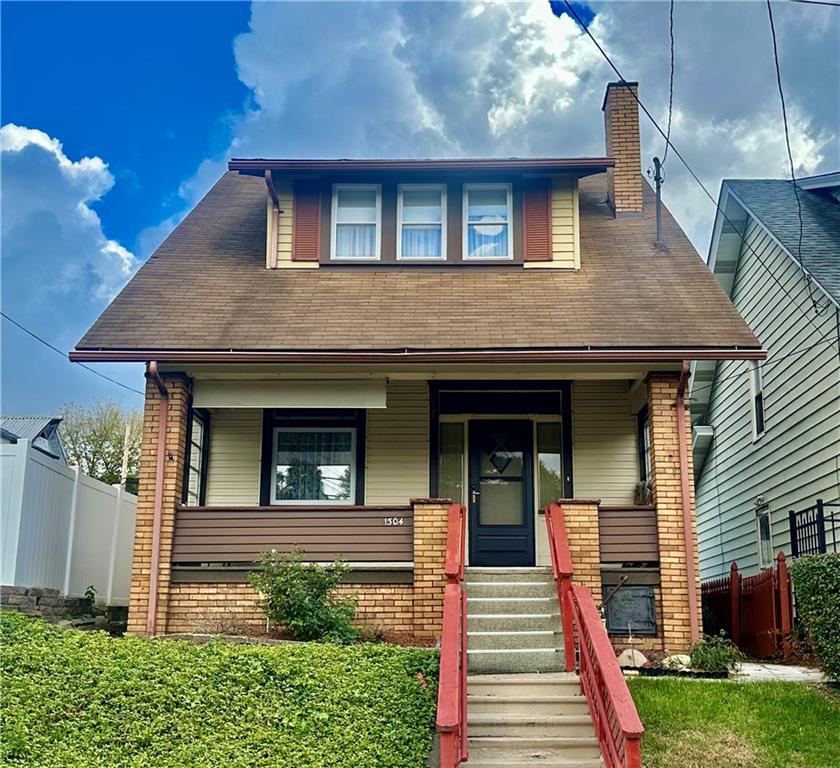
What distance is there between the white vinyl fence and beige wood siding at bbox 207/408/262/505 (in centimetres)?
155

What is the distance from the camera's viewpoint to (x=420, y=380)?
41.9 feet

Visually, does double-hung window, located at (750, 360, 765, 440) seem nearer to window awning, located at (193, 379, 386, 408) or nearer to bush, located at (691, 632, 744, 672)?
bush, located at (691, 632, 744, 672)

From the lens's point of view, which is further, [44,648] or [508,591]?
[508,591]

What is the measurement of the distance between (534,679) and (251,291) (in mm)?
6705

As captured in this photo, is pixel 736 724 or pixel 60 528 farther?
pixel 60 528

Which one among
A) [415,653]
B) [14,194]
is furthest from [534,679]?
[14,194]

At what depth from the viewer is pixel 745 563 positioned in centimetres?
1691

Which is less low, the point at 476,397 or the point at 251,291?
the point at 251,291

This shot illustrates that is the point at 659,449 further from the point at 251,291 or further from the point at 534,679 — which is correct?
the point at 251,291

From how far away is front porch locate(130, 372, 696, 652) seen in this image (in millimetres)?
10945

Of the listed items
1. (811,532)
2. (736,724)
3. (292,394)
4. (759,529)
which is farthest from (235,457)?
(759,529)

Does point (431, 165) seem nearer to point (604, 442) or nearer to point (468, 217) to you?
point (468, 217)

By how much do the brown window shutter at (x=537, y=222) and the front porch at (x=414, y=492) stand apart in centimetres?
192

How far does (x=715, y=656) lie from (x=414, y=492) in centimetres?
462
